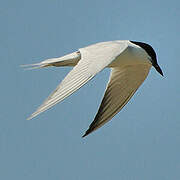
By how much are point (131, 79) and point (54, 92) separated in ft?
11.5

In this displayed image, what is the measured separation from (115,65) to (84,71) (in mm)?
2582

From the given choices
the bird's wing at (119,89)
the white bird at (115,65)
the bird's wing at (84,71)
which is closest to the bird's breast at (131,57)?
the white bird at (115,65)

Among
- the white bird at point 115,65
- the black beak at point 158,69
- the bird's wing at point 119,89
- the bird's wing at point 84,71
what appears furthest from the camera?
the black beak at point 158,69

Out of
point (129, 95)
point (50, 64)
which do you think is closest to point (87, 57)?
point (50, 64)

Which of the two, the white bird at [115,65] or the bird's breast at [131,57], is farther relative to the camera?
the bird's breast at [131,57]

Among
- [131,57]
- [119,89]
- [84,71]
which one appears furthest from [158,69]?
[84,71]

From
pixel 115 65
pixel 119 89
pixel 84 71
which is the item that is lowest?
pixel 119 89

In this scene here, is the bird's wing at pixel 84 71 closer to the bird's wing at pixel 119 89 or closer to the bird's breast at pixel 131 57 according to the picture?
the bird's breast at pixel 131 57

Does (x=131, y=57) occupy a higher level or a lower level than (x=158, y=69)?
higher

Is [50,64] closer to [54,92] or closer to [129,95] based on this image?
[129,95]

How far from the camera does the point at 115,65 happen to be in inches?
319

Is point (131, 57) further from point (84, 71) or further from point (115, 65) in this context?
point (84, 71)

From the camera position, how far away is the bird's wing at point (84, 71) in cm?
497

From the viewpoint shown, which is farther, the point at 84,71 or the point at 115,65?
the point at 115,65
